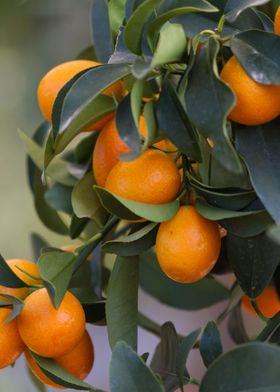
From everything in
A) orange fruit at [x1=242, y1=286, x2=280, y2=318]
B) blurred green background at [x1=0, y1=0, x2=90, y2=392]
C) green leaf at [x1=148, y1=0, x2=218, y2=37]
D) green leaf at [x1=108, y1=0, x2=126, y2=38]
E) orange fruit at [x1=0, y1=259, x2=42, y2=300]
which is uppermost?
green leaf at [x1=148, y1=0, x2=218, y2=37]

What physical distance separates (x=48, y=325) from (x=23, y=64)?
52.9 inches

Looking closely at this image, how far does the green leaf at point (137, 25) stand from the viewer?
512 millimetres

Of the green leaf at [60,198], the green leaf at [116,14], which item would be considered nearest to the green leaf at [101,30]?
the green leaf at [116,14]

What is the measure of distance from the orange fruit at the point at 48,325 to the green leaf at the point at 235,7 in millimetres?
293

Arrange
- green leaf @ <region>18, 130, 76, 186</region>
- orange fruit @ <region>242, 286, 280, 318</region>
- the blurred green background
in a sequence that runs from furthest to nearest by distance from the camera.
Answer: the blurred green background, green leaf @ <region>18, 130, 76, 186</region>, orange fruit @ <region>242, 286, 280, 318</region>

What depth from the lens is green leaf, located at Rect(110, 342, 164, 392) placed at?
0.52 m

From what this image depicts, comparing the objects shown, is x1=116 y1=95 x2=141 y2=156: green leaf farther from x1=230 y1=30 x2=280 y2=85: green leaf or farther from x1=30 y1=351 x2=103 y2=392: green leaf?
x1=30 y1=351 x2=103 y2=392: green leaf

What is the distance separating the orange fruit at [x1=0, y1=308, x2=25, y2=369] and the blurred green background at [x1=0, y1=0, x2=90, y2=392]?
101 cm

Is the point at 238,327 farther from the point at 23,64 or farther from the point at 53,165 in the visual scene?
the point at 23,64

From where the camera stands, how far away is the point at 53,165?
0.83 metres

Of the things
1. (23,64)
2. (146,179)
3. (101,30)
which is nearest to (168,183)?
(146,179)

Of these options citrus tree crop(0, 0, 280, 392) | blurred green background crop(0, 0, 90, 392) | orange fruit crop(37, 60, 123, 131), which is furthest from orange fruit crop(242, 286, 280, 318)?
blurred green background crop(0, 0, 90, 392)

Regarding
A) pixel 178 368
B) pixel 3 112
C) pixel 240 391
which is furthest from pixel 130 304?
pixel 3 112

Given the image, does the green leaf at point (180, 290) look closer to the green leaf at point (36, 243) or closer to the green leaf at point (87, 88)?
the green leaf at point (36, 243)
